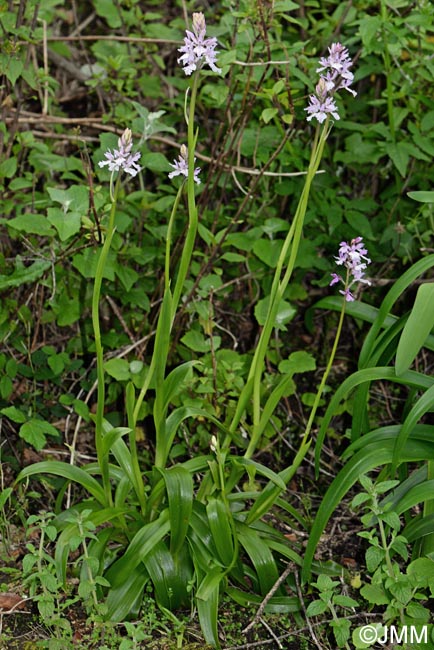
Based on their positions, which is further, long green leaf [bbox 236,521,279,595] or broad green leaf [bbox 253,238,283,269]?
broad green leaf [bbox 253,238,283,269]

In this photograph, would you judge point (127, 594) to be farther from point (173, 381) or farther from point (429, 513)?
point (429, 513)

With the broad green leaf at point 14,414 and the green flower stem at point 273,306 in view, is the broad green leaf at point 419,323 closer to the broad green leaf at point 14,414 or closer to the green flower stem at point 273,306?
the green flower stem at point 273,306

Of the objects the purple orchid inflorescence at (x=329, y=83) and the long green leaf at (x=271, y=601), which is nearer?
the purple orchid inflorescence at (x=329, y=83)

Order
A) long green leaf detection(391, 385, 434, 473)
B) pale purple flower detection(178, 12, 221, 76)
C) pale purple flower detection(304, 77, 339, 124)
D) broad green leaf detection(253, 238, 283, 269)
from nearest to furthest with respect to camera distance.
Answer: pale purple flower detection(178, 12, 221, 76) → pale purple flower detection(304, 77, 339, 124) → long green leaf detection(391, 385, 434, 473) → broad green leaf detection(253, 238, 283, 269)

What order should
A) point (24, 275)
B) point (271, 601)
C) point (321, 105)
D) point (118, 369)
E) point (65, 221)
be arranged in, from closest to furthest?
point (321, 105), point (271, 601), point (65, 221), point (24, 275), point (118, 369)

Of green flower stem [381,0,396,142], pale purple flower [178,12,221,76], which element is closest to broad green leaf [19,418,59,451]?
pale purple flower [178,12,221,76]

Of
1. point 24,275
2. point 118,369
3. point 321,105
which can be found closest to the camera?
point 321,105

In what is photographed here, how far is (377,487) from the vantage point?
2.10 meters

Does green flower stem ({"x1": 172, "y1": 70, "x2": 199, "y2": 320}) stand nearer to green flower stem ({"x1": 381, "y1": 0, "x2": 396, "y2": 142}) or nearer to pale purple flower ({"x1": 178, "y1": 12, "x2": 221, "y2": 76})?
pale purple flower ({"x1": 178, "y1": 12, "x2": 221, "y2": 76})

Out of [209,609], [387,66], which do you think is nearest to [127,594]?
[209,609]
